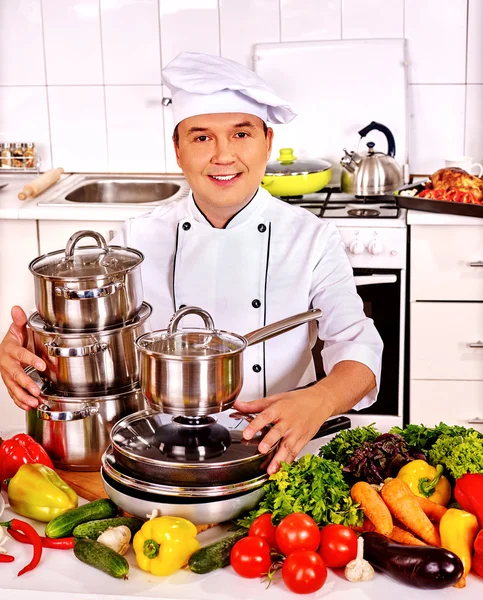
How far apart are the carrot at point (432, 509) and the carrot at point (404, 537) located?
5 cm

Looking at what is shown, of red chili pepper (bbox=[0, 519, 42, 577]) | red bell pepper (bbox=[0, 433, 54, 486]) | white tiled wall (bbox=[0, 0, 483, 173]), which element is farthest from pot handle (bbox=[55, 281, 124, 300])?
white tiled wall (bbox=[0, 0, 483, 173])

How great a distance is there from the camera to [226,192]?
187 cm

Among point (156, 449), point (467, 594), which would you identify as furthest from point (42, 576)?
point (467, 594)

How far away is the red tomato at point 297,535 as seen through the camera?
1.14m

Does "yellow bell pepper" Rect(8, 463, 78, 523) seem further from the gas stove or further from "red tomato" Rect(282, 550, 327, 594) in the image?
the gas stove

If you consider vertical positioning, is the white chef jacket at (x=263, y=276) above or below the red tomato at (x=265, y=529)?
above

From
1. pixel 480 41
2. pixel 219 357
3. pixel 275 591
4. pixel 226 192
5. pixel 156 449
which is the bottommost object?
pixel 275 591

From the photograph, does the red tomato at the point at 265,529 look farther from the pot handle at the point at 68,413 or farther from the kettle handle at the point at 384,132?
the kettle handle at the point at 384,132

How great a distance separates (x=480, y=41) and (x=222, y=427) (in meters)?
2.39

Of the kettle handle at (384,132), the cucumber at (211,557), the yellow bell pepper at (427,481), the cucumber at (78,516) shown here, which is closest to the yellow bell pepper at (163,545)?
the cucumber at (211,557)

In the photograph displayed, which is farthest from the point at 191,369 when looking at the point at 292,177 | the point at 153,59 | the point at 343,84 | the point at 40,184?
the point at 153,59

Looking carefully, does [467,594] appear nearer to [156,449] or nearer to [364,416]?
[156,449]

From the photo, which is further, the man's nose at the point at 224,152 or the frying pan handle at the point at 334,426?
the man's nose at the point at 224,152

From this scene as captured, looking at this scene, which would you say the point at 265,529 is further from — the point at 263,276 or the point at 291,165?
the point at 291,165
